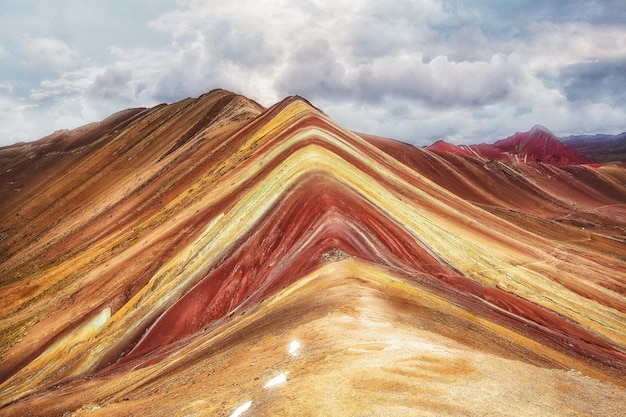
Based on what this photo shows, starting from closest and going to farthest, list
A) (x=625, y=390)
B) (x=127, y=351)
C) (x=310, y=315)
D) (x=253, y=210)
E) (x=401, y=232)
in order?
(x=625, y=390) → (x=310, y=315) → (x=127, y=351) → (x=401, y=232) → (x=253, y=210)

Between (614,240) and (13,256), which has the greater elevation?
(13,256)

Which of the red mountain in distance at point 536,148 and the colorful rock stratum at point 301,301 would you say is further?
the red mountain in distance at point 536,148

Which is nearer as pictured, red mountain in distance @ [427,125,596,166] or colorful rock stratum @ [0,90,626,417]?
colorful rock stratum @ [0,90,626,417]

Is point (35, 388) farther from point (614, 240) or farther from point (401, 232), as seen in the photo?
point (614, 240)

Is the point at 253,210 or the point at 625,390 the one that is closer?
the point at 625,390

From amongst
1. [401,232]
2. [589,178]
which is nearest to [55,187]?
[401,232]

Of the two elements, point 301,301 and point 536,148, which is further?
point 536,148

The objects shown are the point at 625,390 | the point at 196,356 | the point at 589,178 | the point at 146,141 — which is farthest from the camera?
the point at 589,178

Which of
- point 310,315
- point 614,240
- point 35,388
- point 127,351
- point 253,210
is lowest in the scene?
point 614,240
